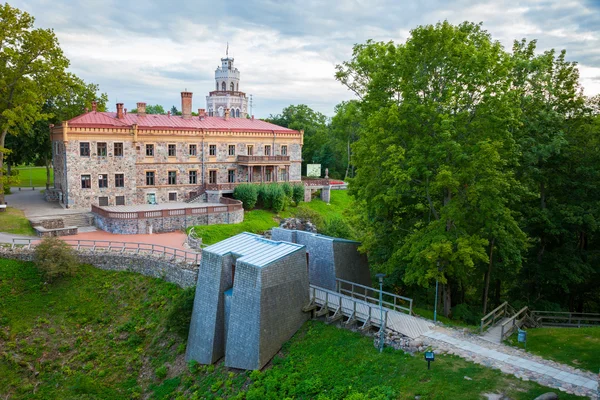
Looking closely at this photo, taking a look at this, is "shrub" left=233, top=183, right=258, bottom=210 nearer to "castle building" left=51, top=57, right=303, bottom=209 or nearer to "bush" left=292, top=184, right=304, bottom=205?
"castle building" left=51, top=57, right=303, bottom=209

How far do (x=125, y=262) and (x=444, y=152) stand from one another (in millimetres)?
16923

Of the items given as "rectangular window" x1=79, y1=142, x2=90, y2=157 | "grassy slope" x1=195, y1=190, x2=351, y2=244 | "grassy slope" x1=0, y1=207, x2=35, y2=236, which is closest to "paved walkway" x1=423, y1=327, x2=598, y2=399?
"grassy slope" x1=195, y1=190, x2=351, y2=244

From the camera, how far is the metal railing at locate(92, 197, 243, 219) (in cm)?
2978

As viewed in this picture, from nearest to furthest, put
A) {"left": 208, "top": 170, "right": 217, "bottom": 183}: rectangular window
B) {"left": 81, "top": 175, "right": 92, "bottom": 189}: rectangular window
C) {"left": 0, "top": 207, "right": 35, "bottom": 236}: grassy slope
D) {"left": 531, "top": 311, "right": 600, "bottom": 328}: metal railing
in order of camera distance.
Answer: {"left": 531, "top": 311, "right": 600, "bottom": 328}: metal railing, {"left": 0, "top": 207, "right": 35, "bottom": 236}: grassy slope, {"left": 81, "top": 175, "right": 92, "bottom": 189}: rectangular window, {"left": 208, "top": 170, "right": 217, "bottom": 183}: rectangular window

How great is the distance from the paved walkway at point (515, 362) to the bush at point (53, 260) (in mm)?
17771

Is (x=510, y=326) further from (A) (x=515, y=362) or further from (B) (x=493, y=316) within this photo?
(A) (x=515, y=362)

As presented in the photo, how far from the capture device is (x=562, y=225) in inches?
802

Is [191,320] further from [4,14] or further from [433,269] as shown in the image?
[4,14]

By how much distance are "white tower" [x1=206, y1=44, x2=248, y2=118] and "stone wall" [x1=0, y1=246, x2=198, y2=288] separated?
70.4 m

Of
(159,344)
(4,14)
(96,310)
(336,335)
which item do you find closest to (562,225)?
(336,335)

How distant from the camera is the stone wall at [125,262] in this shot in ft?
75.4

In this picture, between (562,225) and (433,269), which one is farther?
(562,225)

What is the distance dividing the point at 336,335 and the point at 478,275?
361 inches

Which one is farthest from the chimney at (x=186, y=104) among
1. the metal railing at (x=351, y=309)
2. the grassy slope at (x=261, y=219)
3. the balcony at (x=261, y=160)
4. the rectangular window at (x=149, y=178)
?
the metal railing at (x=351, y=309)
